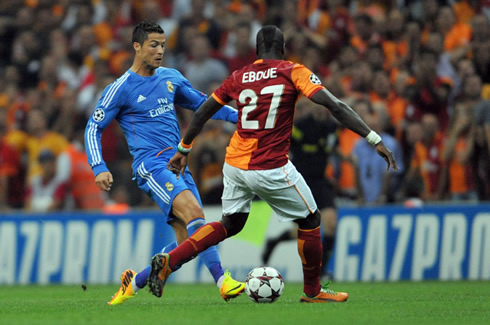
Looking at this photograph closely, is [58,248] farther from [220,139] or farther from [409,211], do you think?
[409,211]

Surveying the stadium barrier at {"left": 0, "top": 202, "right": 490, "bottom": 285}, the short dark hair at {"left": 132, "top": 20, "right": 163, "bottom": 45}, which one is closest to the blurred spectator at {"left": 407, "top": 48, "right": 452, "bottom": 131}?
the stadium barrier at {"left": 0, "top": 202, "right": 490, "bottom": 285}

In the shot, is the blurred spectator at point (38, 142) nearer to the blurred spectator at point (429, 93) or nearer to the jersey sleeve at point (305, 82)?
the blurred spectator at point (429, 93)

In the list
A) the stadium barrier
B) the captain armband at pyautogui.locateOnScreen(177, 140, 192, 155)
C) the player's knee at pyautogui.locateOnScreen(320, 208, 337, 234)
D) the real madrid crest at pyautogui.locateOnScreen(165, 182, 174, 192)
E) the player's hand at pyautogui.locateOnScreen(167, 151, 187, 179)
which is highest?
the captain armband at pyautogui.locateOnScreen(177, 140, 192, 155)

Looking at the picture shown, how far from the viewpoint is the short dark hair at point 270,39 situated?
782 cm

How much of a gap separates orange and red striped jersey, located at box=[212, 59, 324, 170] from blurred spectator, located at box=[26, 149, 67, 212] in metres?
7.48

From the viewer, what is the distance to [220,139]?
14312mm

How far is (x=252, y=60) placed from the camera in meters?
15.6

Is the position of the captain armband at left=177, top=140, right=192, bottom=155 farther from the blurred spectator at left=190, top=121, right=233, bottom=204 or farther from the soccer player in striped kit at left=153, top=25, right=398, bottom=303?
the blurred spectator at left=190, top=121, right=233, bottom=204

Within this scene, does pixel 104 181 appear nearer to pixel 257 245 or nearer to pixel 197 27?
pixel 257 245

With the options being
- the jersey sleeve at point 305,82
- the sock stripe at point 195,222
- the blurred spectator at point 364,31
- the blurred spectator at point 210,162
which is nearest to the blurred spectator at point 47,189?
the blurred spectator at point 210,162

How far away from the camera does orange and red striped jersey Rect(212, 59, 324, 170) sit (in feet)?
25.5

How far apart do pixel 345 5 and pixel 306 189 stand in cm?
890

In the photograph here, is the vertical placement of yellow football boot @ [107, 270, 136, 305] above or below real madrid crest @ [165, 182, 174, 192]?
below

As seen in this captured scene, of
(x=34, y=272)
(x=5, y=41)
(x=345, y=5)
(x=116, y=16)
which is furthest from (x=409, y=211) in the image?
(x=5, y=41)
